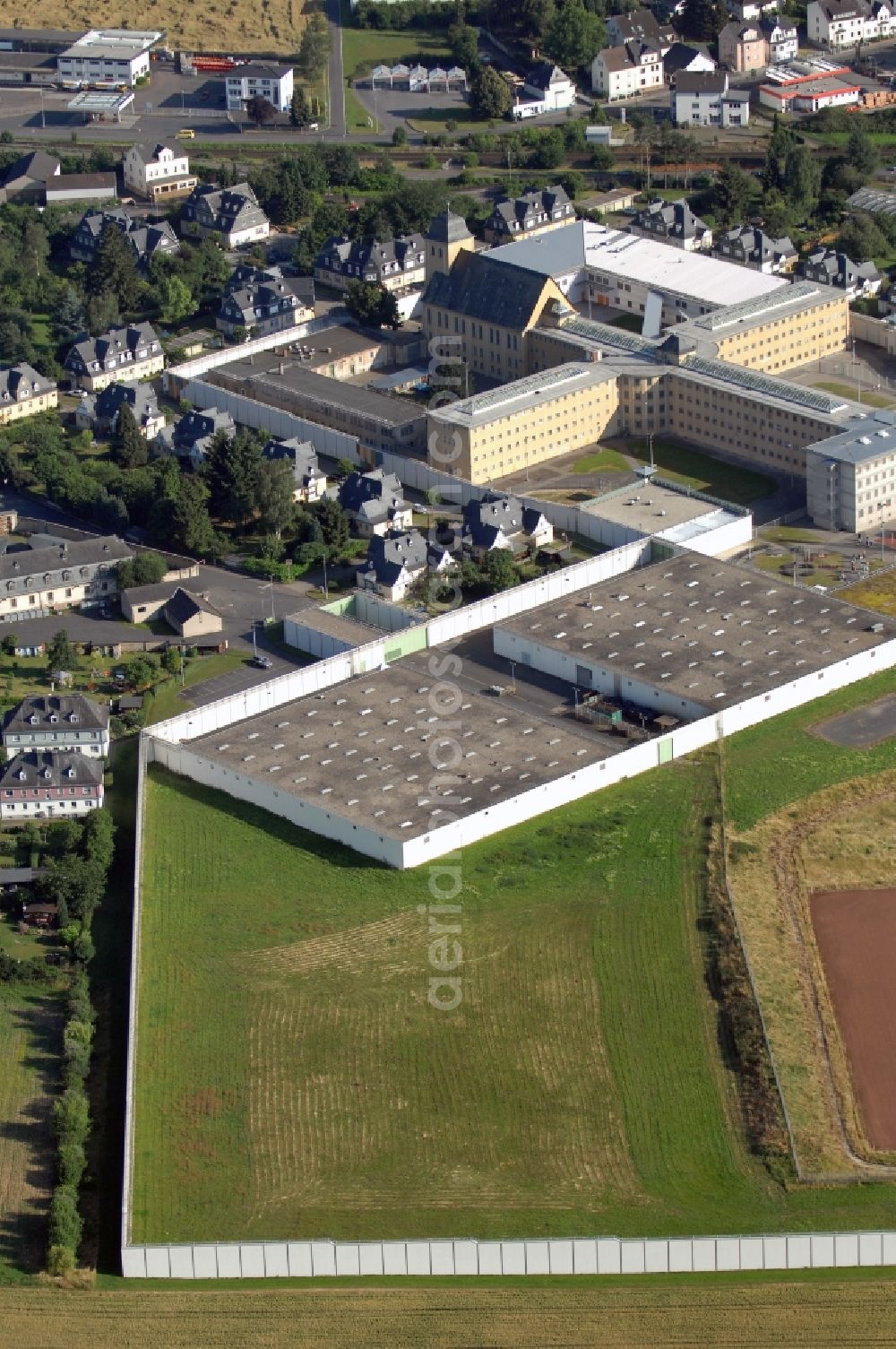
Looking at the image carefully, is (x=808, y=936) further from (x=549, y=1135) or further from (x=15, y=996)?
(x=15, y=996)

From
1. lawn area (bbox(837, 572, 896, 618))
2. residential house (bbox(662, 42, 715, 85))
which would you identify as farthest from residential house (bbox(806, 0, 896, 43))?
lawn area (bbox(837, 572, 896, 618))

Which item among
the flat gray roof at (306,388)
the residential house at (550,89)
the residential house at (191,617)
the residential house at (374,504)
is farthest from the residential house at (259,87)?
the residential house at (191,617)

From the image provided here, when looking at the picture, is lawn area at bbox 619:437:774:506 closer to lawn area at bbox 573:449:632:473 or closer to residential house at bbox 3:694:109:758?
lawn area at bbox 573:449:632:473

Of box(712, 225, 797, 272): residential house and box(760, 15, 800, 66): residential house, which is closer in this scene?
box(712, 225, 797, 272): residential house

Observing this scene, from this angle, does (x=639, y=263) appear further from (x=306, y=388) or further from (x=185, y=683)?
(x=185, y=683)

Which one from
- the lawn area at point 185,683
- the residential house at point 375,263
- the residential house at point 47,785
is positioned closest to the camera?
the residential house at point 47,785

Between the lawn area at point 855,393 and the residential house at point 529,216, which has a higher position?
the residential house at point 529,216

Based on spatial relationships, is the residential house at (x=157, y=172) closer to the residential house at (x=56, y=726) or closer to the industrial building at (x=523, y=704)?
the industrial building at (x=523, y=704)
